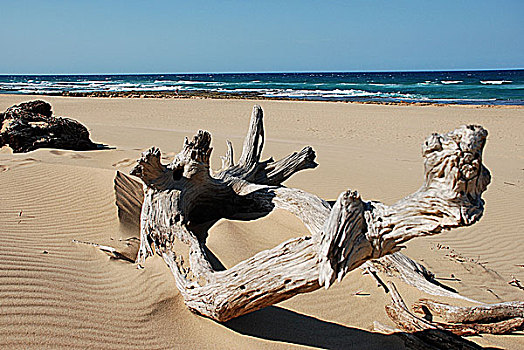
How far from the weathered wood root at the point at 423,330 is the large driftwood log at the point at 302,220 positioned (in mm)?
932

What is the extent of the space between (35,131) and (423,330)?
29.5ft

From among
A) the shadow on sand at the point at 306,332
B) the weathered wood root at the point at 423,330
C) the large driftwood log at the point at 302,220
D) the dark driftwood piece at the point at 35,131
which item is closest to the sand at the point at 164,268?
the shadow on sand at the point at 306,332

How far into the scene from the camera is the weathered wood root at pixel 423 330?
278 cm

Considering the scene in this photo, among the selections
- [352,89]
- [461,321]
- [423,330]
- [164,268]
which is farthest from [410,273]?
[352,89]

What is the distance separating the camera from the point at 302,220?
4.64 meters

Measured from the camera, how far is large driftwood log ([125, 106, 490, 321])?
1990 mm

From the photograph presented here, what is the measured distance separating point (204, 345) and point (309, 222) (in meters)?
2.02

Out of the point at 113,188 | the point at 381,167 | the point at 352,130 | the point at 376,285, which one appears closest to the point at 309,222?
the point at 376,285

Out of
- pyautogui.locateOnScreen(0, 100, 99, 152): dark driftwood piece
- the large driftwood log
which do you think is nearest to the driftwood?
the large driftwood log

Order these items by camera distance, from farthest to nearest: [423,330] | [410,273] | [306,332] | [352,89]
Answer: [352,89]
[410,273]
[306,332]
[423,330]

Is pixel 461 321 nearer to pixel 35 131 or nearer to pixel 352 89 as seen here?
pixel 35 131

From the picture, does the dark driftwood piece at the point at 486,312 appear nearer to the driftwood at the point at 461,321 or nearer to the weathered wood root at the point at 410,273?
the driftwood at the point at 461,321

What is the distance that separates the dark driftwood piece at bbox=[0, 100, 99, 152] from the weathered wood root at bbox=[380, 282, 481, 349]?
27.0ft

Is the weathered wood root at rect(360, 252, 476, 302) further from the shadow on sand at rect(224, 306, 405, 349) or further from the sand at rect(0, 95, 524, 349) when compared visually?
the shadow on sand at rect(224, 306, 405, 349)
